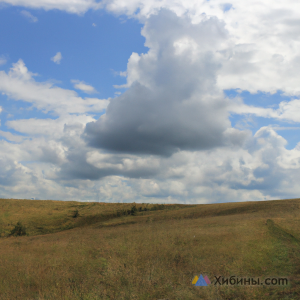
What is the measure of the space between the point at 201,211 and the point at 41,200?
4223cm

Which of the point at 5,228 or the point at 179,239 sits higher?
the point at 179,239

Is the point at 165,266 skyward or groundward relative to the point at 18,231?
skyward

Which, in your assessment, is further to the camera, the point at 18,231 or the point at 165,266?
the point at 18,231

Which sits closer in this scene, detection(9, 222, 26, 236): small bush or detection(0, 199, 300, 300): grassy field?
detection(0, 199, 300, 300): grassy field

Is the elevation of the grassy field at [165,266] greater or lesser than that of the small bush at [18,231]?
greater

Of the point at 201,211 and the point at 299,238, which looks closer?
the point at 299,238

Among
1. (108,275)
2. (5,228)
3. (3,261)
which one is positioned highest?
(108,275)

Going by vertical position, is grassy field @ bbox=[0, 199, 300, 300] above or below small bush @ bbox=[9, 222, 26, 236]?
above

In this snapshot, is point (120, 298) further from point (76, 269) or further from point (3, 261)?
point (3, 261)

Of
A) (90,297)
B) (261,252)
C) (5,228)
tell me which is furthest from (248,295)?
(5,228)

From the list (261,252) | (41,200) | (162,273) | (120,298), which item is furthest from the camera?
(41,200)

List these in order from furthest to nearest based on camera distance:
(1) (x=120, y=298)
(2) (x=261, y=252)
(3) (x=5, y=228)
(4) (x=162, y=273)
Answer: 1. (3) (x=5, y=228)
2. (2) (x=261, y=252)
3. (4) (x=162, y=273)
4. (1) (x=120, y=298)

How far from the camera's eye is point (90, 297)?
10.1 meters

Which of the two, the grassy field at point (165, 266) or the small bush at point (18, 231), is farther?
the small bush at point (18, 231)
